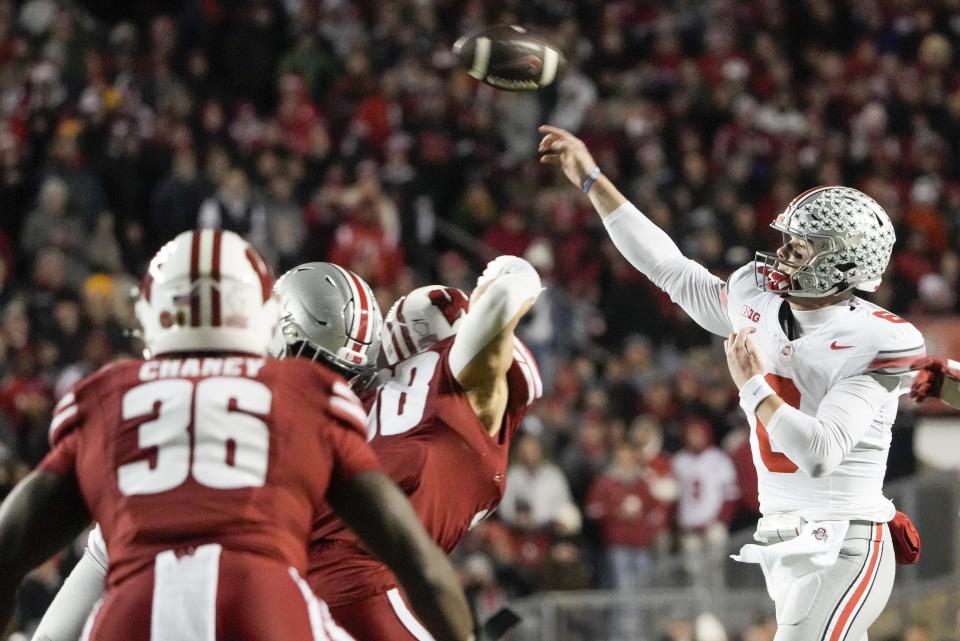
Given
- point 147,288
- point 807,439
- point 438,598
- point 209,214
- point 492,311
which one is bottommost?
point 438,598

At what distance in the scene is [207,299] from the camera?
327cm

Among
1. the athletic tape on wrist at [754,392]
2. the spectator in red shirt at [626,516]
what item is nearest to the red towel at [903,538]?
the athletic tape on wrist at [754,392]

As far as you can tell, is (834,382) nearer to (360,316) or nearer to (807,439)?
(807,439)

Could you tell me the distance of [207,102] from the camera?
13375 millimetres

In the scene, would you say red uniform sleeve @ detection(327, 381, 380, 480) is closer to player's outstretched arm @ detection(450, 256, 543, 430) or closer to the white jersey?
player's outstretched arm @ detection(450, 256, 543, 430)

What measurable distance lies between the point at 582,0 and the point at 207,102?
4.28 m

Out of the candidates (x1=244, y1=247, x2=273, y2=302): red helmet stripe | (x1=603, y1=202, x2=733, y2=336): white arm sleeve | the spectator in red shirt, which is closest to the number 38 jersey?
(x1=603, y1=202, x2=733, y2=336): white arm sleeve

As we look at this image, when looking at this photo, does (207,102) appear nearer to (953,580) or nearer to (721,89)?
(721,89)

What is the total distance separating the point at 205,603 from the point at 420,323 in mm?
1768

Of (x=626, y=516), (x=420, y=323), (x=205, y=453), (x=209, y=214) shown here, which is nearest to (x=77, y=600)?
(x=420, y=323)

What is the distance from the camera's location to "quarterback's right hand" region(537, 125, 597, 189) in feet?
18.0

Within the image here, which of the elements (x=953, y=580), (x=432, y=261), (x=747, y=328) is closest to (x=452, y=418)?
(x=747, y=328)

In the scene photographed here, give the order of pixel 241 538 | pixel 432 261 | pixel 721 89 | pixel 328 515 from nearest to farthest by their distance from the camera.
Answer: pixel 241 538 → pixel 328 515 → pixel 432 261 → pixel 721 89

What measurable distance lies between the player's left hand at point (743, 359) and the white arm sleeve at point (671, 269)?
0.48m
